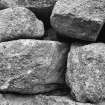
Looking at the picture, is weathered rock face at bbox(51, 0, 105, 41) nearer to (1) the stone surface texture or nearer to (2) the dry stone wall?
(2) the dry stone wall

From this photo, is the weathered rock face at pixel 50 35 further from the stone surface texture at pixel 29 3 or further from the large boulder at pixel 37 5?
the stone surface texture at pixel 29 3

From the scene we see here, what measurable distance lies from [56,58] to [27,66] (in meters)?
0.26

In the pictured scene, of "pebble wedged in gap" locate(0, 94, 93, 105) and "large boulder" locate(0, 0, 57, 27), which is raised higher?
"large boulder" locate(0, 0, 57, 27)

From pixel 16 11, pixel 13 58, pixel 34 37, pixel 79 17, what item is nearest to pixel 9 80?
pixel 13 58

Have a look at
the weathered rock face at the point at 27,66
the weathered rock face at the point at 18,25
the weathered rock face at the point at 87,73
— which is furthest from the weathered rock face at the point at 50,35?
the weathered rock face at the point at 87,73

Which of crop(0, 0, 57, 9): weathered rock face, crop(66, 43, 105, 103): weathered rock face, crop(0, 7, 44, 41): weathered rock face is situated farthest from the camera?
crop(0, 0, 57, 9): weathered rock face

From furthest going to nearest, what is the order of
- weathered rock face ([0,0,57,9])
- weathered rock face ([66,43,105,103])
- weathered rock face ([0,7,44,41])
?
weathered rock face ([0,0,57,9])
weathered rock face ([0,7,44,41])
weathered rock face ([66,43,105,103])

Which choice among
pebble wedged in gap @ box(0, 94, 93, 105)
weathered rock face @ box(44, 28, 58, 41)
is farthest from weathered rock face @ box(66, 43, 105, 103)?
weathered rock face @ box(44, 28, 58, 41)

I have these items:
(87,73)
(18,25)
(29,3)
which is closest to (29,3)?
(29,3)

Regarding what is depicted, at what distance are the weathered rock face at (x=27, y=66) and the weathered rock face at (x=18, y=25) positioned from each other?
0.08m

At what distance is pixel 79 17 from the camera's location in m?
1.82

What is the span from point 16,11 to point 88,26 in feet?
2.04

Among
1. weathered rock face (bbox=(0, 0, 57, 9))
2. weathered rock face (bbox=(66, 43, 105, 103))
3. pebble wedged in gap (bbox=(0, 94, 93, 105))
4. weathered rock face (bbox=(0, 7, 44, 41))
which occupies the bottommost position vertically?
pebble wedged in gap (bbox=(0, 94, 93, 105))

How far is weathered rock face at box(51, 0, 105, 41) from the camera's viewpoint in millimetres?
1813
